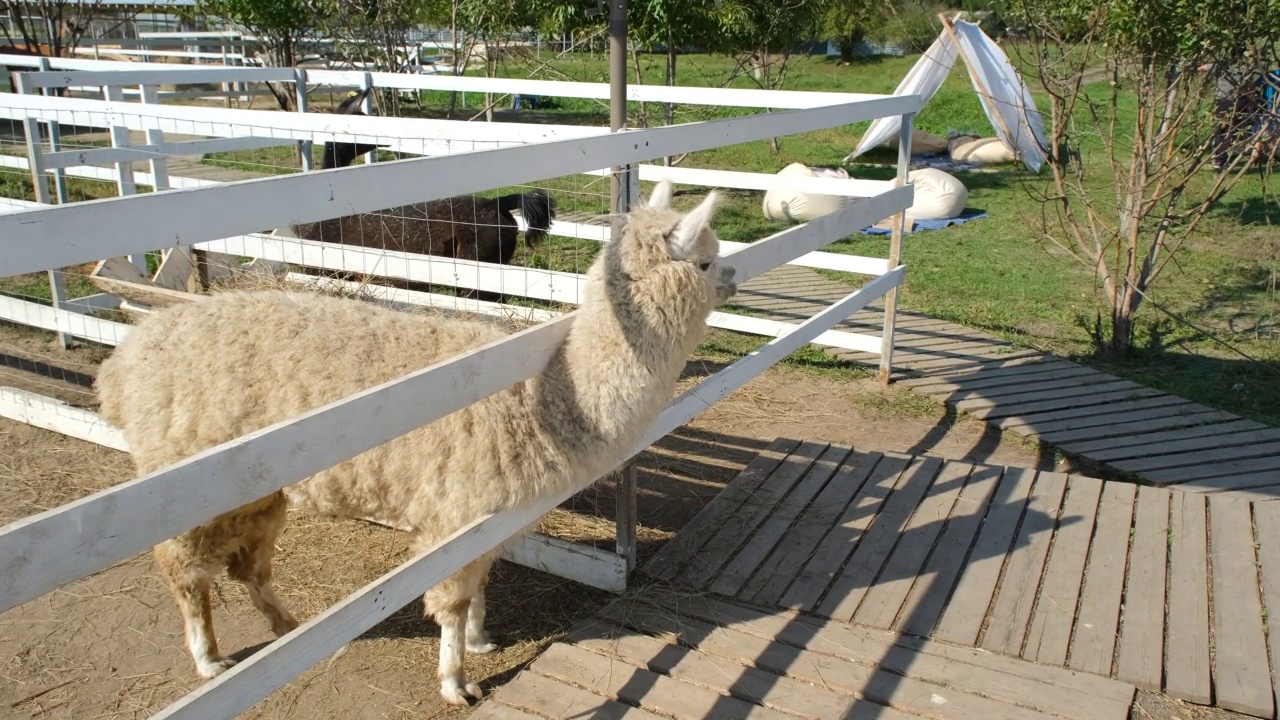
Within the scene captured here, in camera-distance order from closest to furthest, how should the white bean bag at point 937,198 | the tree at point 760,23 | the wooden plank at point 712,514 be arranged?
the wooden plank at point 712,514 < the white bean bag at point 937,198 < the tree at point 760,23

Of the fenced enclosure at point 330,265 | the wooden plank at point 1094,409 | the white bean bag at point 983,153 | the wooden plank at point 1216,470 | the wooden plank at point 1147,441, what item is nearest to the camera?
the fenced enclosure at point 330,265

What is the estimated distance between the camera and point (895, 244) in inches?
266

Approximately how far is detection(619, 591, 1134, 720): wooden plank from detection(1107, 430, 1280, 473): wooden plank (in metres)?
2.88

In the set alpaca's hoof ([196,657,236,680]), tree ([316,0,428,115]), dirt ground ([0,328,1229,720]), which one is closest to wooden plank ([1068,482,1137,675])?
dirt ground ([0,328,1229,720])

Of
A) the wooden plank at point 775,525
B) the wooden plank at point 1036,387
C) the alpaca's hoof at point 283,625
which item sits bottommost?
the wooden plank at point 1036,387

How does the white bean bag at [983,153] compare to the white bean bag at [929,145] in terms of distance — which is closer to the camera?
the white bean bag at [983,153]

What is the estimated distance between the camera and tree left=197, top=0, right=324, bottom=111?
17.8m

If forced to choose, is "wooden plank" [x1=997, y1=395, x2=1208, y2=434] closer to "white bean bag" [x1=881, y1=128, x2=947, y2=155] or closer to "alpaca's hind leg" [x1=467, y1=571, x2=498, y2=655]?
"alpaca's hind leg" [x1=467, y1=571, x2=498, y2=655]

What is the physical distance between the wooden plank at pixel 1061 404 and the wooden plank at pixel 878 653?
3460 millimetres

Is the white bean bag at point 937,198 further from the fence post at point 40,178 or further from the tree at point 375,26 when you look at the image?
the fence post at point 40,178

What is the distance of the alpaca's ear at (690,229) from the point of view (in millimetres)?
3080

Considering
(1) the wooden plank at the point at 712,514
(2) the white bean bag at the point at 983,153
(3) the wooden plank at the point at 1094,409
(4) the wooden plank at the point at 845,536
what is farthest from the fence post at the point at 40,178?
(2) the white bean bag at the point at 983,153

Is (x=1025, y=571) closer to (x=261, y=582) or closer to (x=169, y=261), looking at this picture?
(x=261, y=582)

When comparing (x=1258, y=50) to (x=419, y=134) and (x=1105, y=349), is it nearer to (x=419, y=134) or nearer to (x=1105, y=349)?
(x=1105, y=349)
